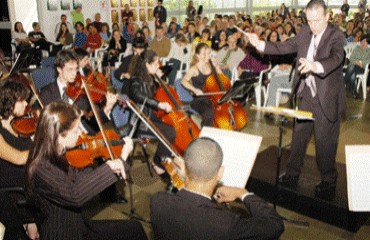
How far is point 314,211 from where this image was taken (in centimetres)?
326

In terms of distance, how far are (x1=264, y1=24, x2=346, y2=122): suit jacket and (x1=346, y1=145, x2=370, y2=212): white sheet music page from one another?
0.73 meters

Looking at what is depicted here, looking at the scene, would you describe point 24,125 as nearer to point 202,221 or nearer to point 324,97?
point 202,221

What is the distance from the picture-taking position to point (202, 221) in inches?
60.0

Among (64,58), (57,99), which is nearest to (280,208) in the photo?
(57,99)

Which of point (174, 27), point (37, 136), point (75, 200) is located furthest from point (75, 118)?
point (174, 27)

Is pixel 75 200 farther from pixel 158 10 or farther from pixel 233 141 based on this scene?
pixel 158 10

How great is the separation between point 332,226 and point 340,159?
1305mm

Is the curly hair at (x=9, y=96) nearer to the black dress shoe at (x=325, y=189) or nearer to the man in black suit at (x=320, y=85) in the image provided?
the man in black suit at (x=320, y=85)

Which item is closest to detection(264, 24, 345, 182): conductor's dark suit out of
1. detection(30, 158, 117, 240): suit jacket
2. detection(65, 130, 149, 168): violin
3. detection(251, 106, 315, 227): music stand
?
detection(251, 106, 315, 227): music stand

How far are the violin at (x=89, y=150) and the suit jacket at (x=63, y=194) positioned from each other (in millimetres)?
958

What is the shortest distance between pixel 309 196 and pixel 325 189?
15cm

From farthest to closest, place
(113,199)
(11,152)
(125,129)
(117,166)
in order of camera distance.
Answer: (125,129), (113,199), (11,152), (117,166)

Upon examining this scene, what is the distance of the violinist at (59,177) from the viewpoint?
6.01ft

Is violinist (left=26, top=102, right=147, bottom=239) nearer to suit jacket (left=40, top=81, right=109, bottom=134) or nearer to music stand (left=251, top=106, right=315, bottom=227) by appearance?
music stand (left=251, top=106, right=315, bottom=227)
